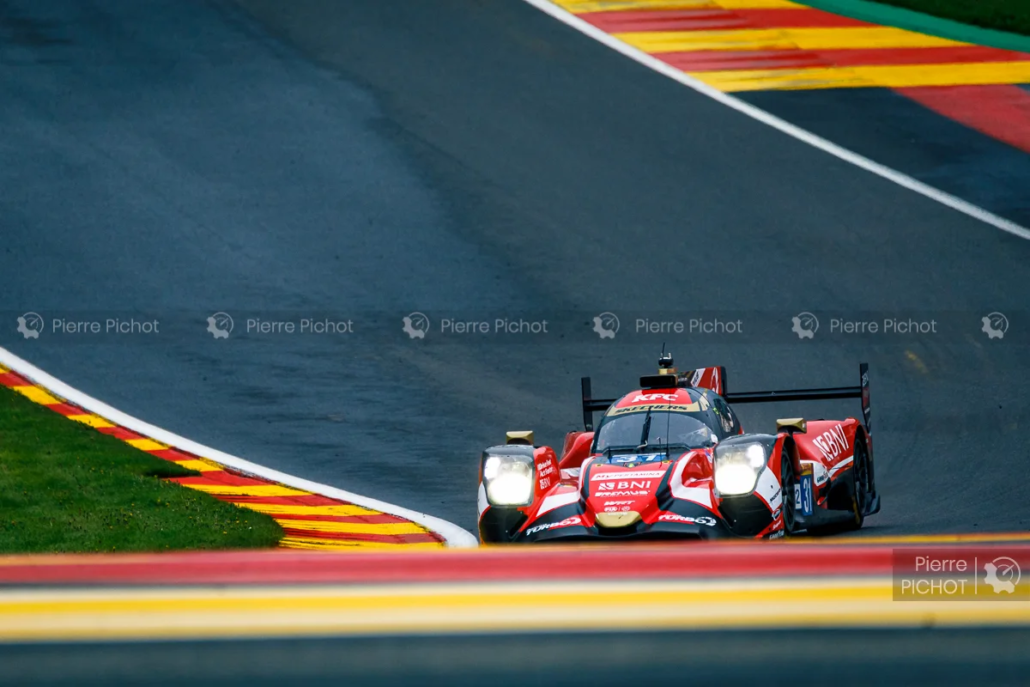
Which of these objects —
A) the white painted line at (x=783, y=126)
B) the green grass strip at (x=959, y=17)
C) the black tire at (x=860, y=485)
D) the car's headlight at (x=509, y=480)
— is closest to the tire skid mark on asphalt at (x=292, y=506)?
the car's headlight at (x=509, y=480)

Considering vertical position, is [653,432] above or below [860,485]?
above

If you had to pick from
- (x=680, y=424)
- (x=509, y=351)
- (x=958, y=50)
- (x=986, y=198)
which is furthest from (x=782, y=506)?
(x=958, y=50)

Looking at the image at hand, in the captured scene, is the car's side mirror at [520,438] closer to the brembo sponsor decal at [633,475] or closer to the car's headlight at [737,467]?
the brembo sponsor decal at [633,475]

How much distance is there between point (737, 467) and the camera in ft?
23.7

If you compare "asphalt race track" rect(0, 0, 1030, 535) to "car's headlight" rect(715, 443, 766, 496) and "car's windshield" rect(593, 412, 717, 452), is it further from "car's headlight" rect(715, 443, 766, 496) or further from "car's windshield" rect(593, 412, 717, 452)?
"car's headlight" rect(715, 443, 766, 496)

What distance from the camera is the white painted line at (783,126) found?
49.8 feet

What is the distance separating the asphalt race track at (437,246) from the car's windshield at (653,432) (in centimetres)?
133

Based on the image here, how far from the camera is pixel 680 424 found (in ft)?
26.6

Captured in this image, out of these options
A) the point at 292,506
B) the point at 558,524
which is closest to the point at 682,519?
the point at 558,524

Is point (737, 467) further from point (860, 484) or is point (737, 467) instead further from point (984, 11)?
point (984, 11)

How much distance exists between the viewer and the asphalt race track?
37.2 ft

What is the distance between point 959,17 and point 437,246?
9.76 metres

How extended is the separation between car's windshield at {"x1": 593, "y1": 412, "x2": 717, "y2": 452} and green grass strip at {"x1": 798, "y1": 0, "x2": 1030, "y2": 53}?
44.6 ft

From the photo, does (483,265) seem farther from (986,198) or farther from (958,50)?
(958,50)
